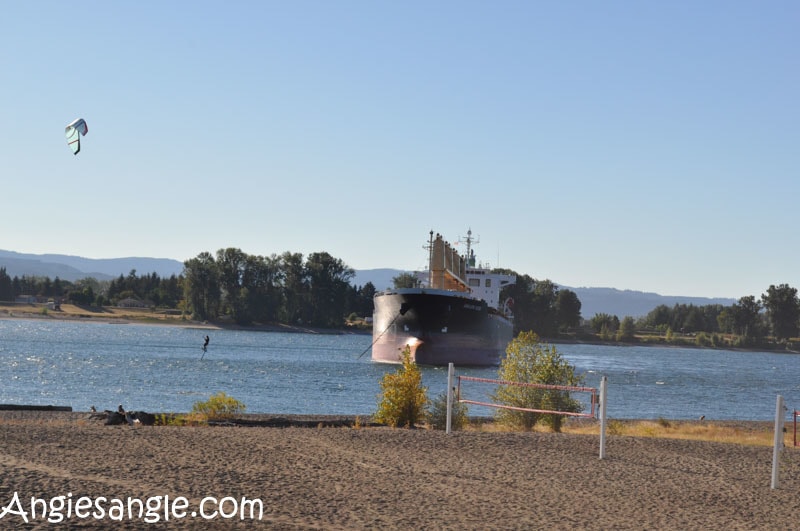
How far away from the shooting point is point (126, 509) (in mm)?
10422

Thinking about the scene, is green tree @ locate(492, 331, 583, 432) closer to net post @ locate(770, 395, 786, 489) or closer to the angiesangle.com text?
net post @ locate(770, 395, 786, 489)

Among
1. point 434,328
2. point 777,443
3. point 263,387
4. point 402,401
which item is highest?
point 434,328

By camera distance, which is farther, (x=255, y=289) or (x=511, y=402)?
(x=255, y=289)

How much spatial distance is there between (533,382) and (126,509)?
16.3m

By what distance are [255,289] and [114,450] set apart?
172982mm

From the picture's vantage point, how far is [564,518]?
36.6ft

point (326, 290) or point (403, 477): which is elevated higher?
point (326, 290)

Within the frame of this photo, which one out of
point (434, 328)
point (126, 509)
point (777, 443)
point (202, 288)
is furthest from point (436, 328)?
point (202, 288)

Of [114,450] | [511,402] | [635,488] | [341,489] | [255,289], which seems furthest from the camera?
[255,289]

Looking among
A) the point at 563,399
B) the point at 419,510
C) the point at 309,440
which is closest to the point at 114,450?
the point at 309,440

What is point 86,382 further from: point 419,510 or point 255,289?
point 255,289

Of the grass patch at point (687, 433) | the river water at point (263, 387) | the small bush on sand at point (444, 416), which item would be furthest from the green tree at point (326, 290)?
the small bush on sand at point (444, 416)

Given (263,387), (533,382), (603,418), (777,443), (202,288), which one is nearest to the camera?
(777,443)

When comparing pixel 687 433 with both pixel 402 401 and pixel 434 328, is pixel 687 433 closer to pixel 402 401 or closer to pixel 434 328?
pixel 402 401
